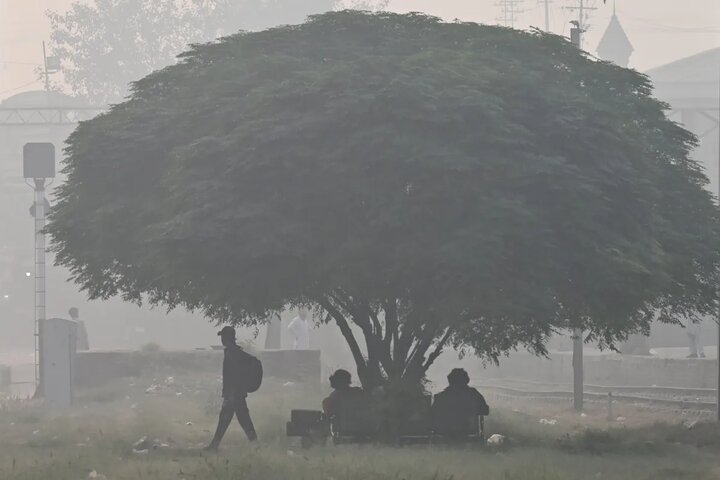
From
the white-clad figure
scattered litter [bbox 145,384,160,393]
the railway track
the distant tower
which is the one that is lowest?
the railway track

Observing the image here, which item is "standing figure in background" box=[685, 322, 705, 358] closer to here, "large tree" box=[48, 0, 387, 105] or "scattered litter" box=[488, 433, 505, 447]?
"scattered litter" box=[488, 433, 505, 447]

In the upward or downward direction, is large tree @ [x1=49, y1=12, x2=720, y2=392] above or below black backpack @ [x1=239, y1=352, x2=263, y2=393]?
above

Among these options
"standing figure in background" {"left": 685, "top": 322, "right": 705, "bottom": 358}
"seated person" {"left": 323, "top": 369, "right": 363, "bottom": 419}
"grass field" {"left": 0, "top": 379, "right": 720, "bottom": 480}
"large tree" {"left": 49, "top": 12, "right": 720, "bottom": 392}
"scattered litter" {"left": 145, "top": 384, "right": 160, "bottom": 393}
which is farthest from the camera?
"standing figure in background" {"left": 685, "top": 322, "right": 705, "bottom": 358}

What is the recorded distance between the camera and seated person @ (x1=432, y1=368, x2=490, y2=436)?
73.6 feet

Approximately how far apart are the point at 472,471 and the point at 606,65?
10.3m

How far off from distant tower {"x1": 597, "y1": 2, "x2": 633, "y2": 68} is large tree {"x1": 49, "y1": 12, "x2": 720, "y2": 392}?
11101cm

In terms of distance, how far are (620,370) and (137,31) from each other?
184 feet

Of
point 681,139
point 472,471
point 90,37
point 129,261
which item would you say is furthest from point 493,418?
point 90,37

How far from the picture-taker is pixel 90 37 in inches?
3794

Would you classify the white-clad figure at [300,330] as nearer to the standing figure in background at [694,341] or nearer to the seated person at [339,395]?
the standing figure in background at [694,341]

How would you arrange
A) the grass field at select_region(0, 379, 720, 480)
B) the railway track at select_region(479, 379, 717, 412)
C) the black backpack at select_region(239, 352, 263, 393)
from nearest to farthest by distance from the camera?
the grass field at select_region(0, 379, 720, 480) → the black backpack at select_region(239, 352, 263, 393) → the railway track at select_region(479, 379, 717, 412)

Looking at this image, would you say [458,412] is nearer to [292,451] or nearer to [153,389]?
[292,451]

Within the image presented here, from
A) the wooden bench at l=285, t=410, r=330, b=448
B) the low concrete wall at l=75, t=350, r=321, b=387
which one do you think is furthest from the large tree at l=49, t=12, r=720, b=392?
the low concrete wall at l=75, t=350, r=321, b=387

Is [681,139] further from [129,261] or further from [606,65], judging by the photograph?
[129,261]
